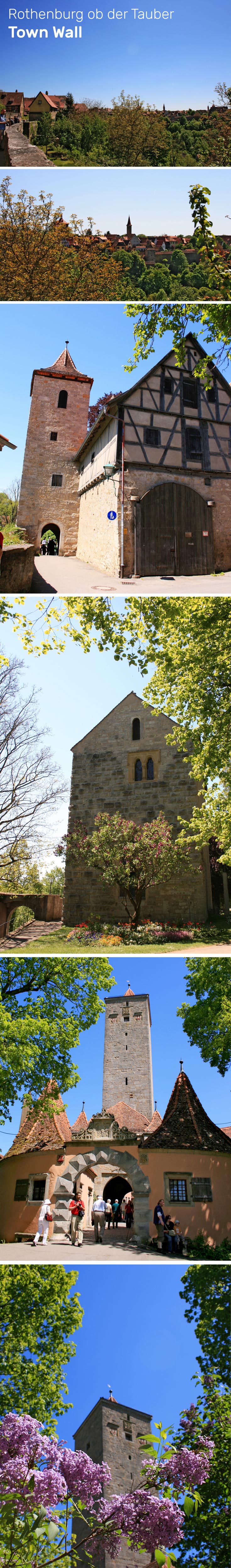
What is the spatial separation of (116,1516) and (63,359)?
7.99m

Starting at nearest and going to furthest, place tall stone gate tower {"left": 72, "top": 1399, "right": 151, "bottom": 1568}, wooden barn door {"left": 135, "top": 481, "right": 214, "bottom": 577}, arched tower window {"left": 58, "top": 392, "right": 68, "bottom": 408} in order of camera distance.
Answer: tall stone gate tower {"left": 72, "top": 1399, "right": 151, "bottom": 1568} < wooden barn door {"left": 135, "top": 481, "right": 214, "bottom": 577} < arched tower window {"left": 58, "top": 392, "right": 68, "bottom": 408}

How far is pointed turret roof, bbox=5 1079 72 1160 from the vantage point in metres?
6.40

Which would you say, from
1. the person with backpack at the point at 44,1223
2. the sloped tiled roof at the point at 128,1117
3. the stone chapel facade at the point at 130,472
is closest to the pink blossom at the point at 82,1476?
the person with backpack at the point at 44,1223

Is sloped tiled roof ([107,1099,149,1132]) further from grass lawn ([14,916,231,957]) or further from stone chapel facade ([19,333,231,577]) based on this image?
stone chapel facade ([19,333,231,577])

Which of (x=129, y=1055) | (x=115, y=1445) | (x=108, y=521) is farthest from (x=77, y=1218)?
(x=108, y=521)

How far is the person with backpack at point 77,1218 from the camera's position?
614 cm

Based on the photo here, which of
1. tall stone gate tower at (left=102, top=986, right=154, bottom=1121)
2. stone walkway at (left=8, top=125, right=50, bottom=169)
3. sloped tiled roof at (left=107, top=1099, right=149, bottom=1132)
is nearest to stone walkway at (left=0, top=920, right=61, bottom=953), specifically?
tall stone gate tower at (left=102, top=986, right=154, bottom=1121)

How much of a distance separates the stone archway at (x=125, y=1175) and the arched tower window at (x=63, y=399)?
18.1 ft

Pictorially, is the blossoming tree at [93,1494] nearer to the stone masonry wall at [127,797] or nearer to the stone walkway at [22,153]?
the stone masonry wall at [127,797]

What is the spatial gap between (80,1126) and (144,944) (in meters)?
1.28

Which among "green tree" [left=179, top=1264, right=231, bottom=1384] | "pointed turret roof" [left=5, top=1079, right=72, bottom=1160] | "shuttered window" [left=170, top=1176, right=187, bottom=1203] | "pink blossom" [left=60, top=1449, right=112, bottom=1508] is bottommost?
"pink blossom" [left=60, top=1449, right=112, bottom=1508]

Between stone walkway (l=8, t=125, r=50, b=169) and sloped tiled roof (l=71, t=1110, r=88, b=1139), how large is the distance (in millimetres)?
15677

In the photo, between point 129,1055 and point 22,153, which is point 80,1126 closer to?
point 129,1055

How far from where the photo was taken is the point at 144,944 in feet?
20.6
